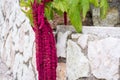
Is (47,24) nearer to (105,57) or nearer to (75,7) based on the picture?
(75,7)

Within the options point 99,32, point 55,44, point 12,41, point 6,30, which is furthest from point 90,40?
point 6,30

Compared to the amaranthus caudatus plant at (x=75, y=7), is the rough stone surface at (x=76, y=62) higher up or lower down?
lower down

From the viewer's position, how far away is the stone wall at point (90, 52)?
232cm

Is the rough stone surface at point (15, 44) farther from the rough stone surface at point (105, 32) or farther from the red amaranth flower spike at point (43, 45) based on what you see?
the rough stone surface at point (105, 32)

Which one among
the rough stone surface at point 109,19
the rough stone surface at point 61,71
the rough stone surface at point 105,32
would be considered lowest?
the rough stone surface at point 61,71

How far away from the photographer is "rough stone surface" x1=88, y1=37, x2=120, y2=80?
2309mm

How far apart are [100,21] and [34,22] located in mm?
772

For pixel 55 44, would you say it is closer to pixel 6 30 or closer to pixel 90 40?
pixel 90 40

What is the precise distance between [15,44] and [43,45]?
174 centimetres

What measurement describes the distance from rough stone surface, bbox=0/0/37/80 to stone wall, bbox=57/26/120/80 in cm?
70

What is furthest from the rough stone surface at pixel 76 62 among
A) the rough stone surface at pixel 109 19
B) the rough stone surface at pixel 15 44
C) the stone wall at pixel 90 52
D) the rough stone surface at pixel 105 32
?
the rough stone surface at pixel 15 44

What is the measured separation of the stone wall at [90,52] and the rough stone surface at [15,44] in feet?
2.30

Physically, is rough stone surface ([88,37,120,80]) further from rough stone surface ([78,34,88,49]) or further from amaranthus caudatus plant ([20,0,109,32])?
amaranthus caudatus plant ([20,0,109,32])

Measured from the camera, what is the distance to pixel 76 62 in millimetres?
2449
